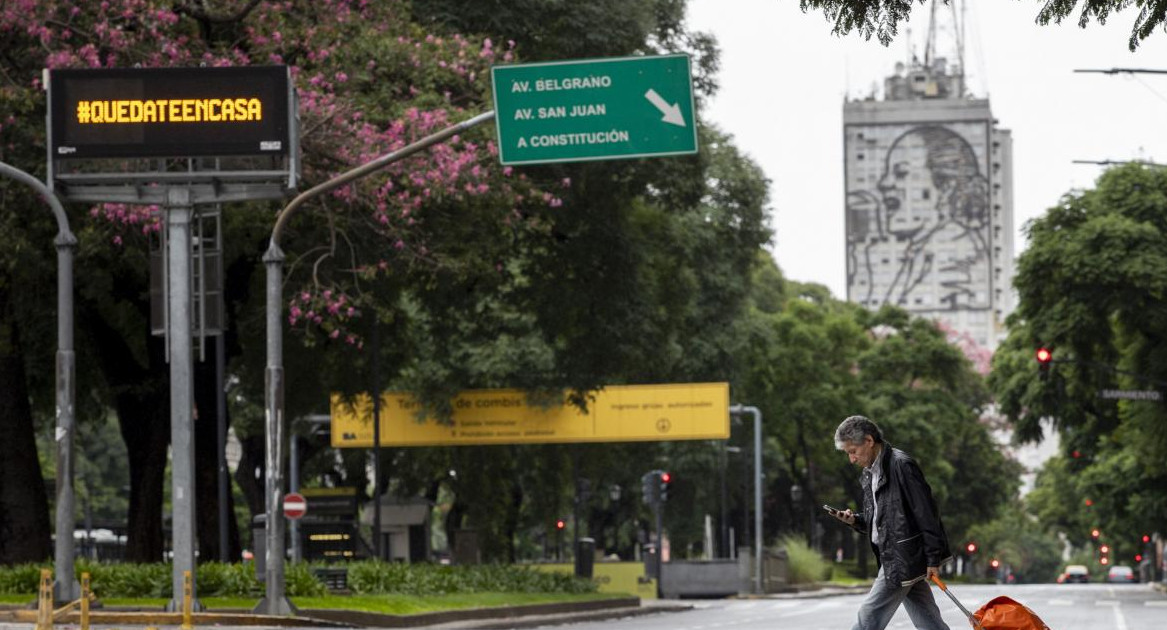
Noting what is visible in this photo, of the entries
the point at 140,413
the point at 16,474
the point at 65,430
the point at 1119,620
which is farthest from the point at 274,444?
the point at 1119,620

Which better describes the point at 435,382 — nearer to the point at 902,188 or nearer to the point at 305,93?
the point at 305,93

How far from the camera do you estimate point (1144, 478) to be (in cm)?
6481

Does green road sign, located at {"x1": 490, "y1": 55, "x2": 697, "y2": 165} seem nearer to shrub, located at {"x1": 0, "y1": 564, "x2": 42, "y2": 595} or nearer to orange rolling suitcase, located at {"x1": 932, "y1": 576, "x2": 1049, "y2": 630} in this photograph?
shrub, located at {"x1": 0, "y1": 564, "x2": 42, "y2": 595}

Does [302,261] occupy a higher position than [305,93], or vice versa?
[305,93]

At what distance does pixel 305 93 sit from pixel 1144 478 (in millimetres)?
45135

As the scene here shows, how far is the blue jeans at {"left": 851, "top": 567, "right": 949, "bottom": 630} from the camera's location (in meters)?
10.7

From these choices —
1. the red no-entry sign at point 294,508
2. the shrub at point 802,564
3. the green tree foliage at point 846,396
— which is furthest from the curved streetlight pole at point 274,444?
the green tree foliage at point 846,396

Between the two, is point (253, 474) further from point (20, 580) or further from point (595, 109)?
point (595, 109)

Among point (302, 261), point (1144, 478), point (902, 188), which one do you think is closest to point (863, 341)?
point (1144, 478)

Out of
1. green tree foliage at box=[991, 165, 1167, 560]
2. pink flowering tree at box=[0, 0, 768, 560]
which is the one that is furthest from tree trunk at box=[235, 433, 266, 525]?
green tree foliage at box=[991, 165, 1167, 560]

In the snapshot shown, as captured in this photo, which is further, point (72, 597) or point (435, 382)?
point (435, 382)

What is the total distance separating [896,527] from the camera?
34.6ft

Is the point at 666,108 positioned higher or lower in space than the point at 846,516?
higher

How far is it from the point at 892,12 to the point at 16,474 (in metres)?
21.8
